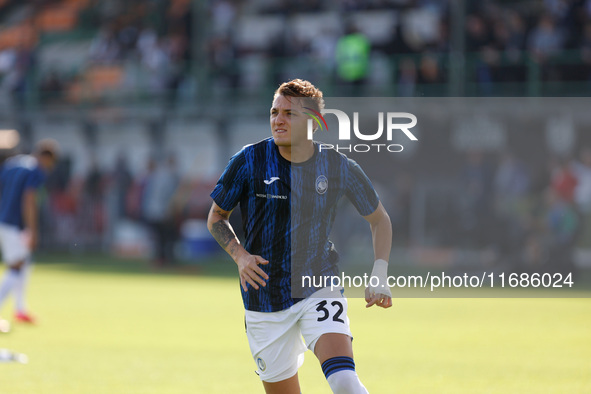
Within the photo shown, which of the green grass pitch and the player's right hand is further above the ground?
the player's right hand

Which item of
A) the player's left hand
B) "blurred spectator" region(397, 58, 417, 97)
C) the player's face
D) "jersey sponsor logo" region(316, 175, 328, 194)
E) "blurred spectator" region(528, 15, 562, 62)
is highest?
"blurred spectator" region(528, 15, 562, 62)

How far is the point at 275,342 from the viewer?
215 inches

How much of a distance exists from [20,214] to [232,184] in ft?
26.2

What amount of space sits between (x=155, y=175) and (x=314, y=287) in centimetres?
1794

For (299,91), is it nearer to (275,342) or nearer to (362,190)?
(362,190)

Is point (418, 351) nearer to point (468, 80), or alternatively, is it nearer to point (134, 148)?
point (468, 80)

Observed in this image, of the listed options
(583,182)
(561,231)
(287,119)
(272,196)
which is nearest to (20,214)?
(272,196)

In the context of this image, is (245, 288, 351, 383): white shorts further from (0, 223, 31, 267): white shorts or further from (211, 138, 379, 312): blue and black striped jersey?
(0, 223, 31, 267): white shorts

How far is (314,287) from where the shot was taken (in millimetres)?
5426

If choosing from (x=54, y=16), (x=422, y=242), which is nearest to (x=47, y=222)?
(x=54, y=16)

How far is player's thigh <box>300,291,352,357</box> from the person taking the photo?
528 centimetres

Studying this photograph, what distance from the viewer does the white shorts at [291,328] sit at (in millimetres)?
5352

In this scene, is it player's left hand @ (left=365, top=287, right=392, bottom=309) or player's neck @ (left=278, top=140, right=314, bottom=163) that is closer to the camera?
player's left hand @ (left=365, top=287, right=392, bottom=309)

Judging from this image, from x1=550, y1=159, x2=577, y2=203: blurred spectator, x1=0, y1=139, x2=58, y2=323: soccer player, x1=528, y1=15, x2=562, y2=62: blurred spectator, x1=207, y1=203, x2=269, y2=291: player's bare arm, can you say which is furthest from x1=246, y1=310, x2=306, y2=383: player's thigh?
x1=528, y1=15, x2=562, y2=62: blurred spectator
